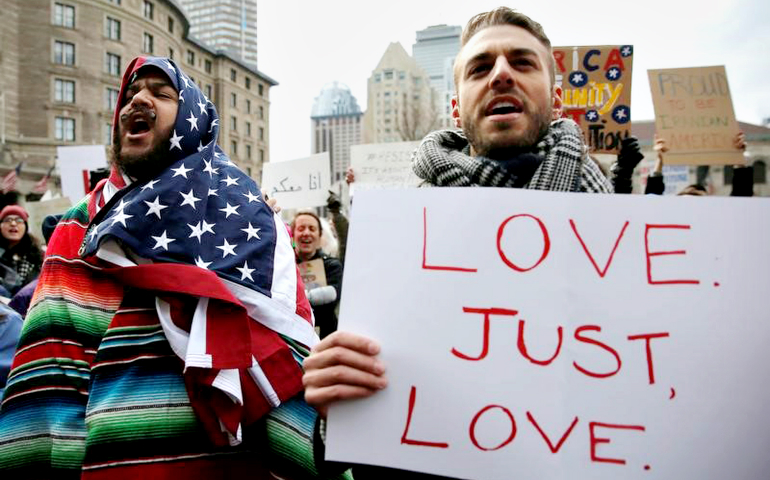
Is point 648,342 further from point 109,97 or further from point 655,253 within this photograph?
point 109,97

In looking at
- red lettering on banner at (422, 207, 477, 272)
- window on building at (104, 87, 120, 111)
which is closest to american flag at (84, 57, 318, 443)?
red lettering on banner at (422, 207, 477, 272)

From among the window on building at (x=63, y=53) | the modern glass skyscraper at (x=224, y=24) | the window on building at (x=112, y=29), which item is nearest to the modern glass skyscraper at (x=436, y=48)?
the modern glass skyscraper at (x=224, y=24)

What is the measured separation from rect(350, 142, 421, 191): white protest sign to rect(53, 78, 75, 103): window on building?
40.5 meters

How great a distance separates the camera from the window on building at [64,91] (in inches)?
1489

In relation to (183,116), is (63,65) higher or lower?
higher

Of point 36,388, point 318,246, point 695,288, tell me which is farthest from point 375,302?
point 318,246

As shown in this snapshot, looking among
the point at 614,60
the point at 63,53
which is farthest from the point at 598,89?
the point at 63,53

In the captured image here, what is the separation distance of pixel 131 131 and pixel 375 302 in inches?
52.0

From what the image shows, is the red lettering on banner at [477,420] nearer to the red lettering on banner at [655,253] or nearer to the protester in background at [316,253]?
the red lettering on banner at [655,253]

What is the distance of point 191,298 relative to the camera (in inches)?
64.8

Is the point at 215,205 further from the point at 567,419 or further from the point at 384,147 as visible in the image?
the point at 384,147

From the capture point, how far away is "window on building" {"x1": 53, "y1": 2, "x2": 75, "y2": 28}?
37.8 m

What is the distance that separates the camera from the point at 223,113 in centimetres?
5547

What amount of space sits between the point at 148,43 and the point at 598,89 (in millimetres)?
47774
